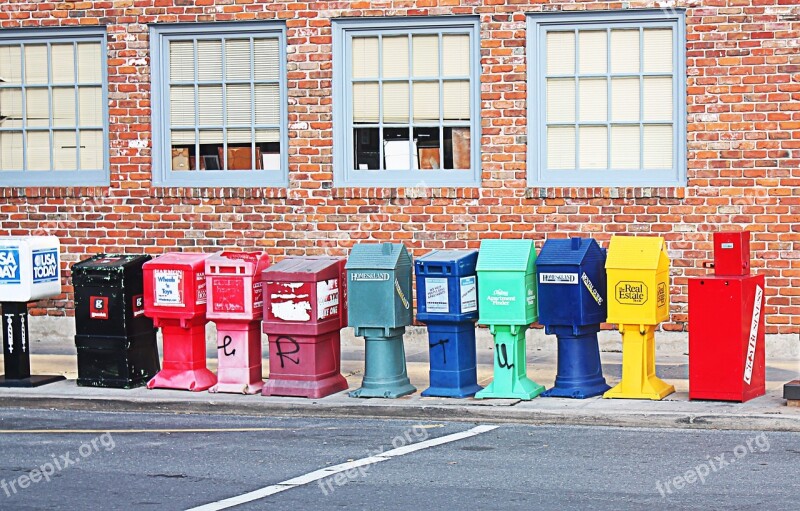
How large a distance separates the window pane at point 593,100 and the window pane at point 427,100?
1.60 meters

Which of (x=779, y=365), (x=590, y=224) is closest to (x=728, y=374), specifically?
(x=779, y=365)

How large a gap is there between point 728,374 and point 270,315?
155 inches

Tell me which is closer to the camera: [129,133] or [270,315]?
[270,315]

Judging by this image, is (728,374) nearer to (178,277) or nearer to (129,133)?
(178,277)

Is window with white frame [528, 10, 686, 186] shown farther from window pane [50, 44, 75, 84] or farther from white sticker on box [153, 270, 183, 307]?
window pane [50, 44, 75, 84]

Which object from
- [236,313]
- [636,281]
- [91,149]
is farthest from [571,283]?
[91,149]

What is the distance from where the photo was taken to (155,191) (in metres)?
15.4

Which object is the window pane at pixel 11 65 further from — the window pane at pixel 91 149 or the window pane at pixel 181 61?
the window pane at pixel 181 61

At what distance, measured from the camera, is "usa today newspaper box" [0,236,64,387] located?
12.5 m

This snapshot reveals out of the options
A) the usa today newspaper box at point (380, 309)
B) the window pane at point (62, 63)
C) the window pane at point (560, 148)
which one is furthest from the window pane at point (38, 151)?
the window pane at point (560, 148)

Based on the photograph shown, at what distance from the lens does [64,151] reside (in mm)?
15828

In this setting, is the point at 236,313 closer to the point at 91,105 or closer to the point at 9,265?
the point at 9,265

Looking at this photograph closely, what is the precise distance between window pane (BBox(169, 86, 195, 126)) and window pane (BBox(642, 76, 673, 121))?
5147 millimetres

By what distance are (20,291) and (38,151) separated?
12.4 feet
